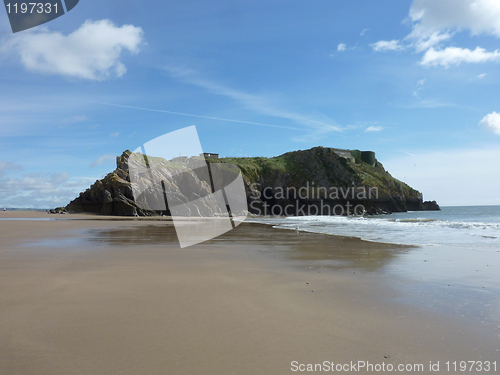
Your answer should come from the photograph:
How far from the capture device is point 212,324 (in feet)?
10.8

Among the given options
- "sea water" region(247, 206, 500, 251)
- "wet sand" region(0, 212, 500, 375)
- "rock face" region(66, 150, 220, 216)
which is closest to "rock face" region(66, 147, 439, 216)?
"rock face" region(66, 150, 220, 216)

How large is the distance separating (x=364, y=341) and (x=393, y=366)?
43cm

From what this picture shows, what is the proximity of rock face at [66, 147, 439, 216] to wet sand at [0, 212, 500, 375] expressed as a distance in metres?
42.0

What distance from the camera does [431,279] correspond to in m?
5.41

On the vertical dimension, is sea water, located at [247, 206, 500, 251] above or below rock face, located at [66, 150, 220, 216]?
below

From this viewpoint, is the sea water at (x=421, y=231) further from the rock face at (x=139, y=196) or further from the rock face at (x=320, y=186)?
the rock face at (x=320, y=186)

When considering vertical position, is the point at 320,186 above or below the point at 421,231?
above

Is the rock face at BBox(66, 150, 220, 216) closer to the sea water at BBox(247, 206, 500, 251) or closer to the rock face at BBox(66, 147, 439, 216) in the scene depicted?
the rock face at BBox(66, 147, 439, 216)

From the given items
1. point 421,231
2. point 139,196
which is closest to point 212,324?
point 421,231

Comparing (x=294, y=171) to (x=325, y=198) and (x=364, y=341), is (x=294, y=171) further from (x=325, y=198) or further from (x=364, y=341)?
(x=364, y=341)

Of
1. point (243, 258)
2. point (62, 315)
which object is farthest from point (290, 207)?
point (62, 315)

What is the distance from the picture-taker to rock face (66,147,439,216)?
4781cm

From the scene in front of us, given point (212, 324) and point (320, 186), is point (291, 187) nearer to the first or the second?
point (320, 186)

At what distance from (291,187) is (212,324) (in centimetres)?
8141
